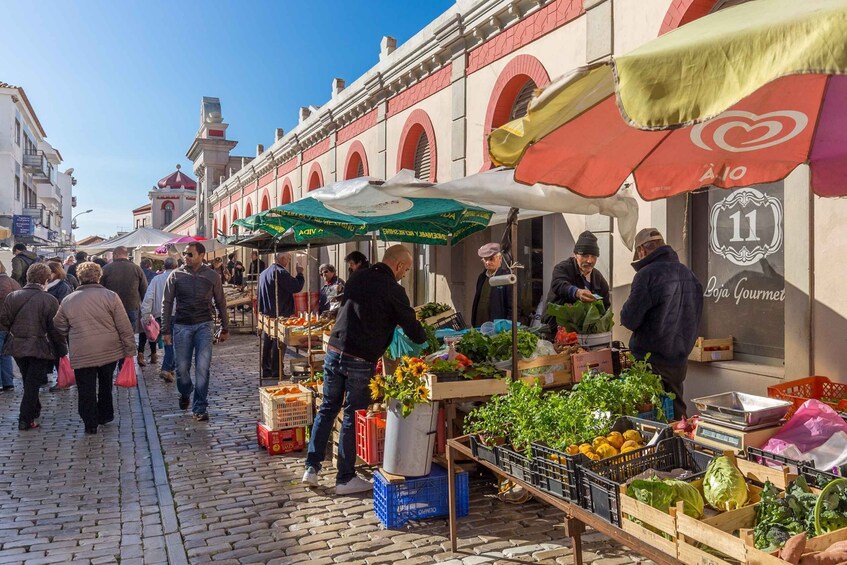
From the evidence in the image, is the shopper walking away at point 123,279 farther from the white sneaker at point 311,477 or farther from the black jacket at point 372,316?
the black jacket at point 372,316

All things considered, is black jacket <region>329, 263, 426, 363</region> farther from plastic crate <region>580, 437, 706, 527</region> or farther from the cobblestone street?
plastic crate <region>580, 437, 706, 527</region>

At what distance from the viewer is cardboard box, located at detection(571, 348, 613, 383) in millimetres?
5680

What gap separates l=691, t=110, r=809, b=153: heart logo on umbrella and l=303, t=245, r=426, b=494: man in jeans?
2.52 m

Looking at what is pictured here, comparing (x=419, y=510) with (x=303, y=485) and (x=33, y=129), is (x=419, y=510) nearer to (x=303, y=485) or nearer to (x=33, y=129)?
(x=303, y=485)

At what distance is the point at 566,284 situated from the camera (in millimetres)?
6758

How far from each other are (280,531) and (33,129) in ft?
210

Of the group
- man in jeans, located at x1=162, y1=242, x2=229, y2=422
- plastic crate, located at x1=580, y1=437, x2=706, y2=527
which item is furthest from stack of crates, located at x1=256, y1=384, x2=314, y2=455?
plastic crate, located at x1=580, y1=437, x2=706, y2=527

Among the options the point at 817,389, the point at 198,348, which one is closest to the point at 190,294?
the point at 198,348

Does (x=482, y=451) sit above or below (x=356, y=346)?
below

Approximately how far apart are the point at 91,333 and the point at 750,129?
21.9 feet

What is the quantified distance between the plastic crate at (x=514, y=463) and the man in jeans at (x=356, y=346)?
65.6 inches

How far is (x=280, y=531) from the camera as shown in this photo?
194 inches

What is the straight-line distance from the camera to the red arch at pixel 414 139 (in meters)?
12.9

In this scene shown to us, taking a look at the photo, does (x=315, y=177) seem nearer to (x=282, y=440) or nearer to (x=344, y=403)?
(x=282, y=440)
